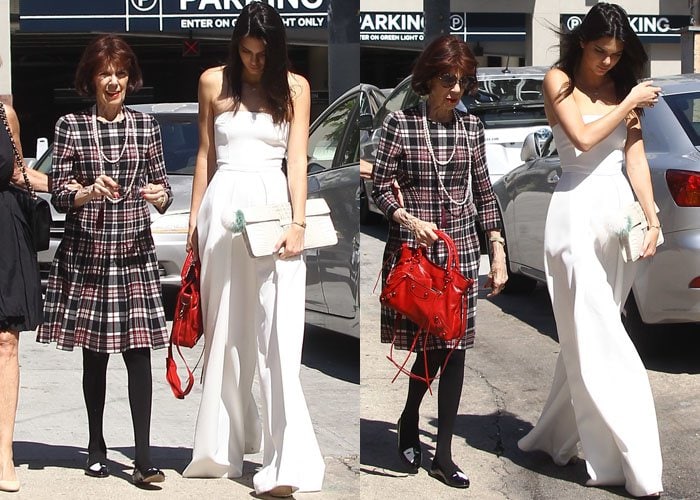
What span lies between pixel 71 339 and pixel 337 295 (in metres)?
1.44

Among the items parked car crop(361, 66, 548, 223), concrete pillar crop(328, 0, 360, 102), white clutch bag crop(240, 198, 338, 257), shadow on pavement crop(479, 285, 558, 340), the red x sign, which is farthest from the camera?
parked car crop(361, 66, 548, 223)

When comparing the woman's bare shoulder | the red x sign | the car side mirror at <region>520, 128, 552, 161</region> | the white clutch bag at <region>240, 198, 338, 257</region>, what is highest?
the red x sign

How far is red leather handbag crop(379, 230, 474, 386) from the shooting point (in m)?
4.95

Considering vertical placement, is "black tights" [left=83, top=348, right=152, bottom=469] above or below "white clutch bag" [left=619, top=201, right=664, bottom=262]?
below

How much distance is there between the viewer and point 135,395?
5.15m

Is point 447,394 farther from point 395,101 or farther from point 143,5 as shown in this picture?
point 143,5

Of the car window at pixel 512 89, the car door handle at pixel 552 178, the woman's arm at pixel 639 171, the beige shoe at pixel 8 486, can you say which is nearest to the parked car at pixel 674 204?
the car door handle at pixel 552 178

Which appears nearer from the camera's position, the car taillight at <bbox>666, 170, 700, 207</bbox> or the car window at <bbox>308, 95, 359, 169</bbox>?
the car window at <bbox>308, 95, 359, 169</bbox>

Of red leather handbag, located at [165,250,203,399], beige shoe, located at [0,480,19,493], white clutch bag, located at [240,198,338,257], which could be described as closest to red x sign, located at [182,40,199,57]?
red leather handbag, located at [165,250,203,399]

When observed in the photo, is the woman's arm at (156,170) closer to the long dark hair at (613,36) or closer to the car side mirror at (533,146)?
the long dark hair at (613,36)

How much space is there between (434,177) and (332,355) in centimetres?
161

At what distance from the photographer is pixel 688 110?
24.3 ft

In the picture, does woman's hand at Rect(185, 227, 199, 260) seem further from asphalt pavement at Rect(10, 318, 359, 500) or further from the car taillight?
the car taillight

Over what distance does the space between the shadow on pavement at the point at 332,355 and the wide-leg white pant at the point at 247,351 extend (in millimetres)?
1121
